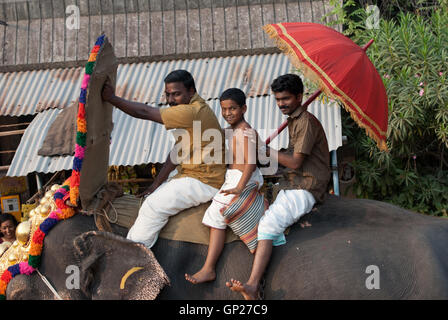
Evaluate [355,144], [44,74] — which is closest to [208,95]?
[355,144]

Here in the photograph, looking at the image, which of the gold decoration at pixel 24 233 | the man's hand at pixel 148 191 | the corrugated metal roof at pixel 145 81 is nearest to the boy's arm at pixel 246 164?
the man's hand at pixel 148 191

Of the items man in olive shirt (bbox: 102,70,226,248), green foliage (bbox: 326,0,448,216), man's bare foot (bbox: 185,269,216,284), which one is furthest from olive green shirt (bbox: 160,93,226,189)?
green foliage (bbox: 326,0,448,216)

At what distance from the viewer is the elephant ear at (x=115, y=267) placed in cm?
307

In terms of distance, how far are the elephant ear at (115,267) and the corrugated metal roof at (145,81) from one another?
4.38 metres

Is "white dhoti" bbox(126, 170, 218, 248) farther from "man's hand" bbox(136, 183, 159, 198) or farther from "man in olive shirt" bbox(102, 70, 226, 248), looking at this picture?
"man's hand" bbox(136, 183, 159, 198)

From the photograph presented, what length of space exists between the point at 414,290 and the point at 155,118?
179 centimetres

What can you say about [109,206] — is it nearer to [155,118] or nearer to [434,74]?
[155,118]

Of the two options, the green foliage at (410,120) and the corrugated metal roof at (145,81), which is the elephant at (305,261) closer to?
the green foliage at (410,120)

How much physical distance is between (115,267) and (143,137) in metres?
4.10

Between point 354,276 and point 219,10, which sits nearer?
point 354,276

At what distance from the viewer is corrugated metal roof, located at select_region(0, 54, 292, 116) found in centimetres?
746

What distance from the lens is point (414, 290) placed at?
286 centimetres
